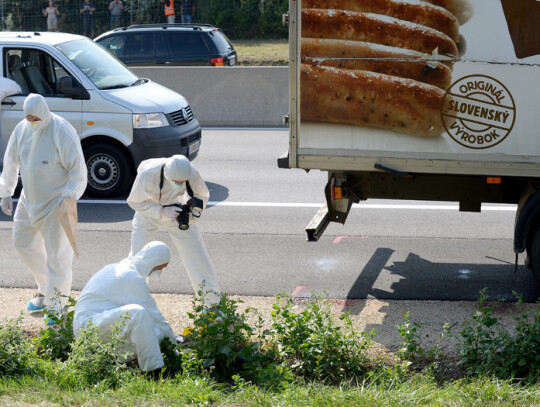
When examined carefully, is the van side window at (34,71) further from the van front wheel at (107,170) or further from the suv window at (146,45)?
the suv window at (146,45)

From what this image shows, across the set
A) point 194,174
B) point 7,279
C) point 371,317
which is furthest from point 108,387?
point 7,279

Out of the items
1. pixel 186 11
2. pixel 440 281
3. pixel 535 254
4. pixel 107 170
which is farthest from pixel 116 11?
pixel 535 254

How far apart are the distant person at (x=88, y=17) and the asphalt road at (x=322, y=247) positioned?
1915 cm

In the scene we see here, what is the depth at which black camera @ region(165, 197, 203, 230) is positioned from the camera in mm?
6828

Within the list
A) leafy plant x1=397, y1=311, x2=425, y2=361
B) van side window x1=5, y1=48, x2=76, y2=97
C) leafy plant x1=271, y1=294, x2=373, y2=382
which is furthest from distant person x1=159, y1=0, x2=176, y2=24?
leafy plant x1=397, y1=311, x2=425, y2=361

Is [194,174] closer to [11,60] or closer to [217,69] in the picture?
[11,60]

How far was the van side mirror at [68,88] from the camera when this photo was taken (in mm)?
11398

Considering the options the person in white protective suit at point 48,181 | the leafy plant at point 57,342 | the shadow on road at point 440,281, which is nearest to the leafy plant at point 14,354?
the leafy plant at point 57,342

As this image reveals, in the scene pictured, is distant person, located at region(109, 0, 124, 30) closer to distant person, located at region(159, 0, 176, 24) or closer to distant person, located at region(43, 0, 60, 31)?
distant person, located at region(159, 0, 176, 24)

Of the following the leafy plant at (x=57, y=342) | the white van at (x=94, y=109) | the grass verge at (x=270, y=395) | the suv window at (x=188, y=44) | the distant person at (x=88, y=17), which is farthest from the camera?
the distant person at (x=88, y=17)

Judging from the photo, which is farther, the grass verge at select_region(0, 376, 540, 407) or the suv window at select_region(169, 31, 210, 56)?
the suv window at select_region(169, 31, 210, 56)

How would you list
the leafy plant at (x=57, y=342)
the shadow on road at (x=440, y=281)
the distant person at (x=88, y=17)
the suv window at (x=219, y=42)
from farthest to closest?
the distant person at (x=88, y=17) → the suv window at (x=219, y=42) → the shadow on road at (x=440, y=281) → the leafy plant at (x=57, y=342)

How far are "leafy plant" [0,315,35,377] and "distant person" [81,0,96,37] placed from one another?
83.8 feet

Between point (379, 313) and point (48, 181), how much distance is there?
3245mm
